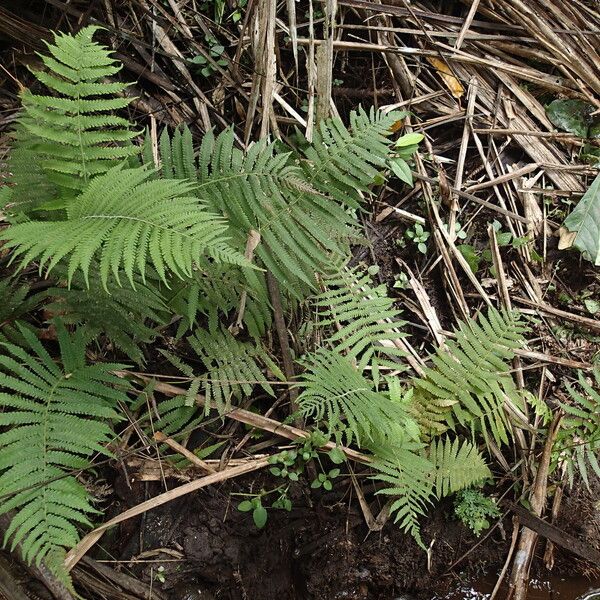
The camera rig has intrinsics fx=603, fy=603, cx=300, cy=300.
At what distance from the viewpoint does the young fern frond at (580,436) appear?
8.79ft

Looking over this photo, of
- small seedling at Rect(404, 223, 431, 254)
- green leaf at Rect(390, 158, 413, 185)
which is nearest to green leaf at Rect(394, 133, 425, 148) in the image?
green leaf at Rect(390, 158, 413, 185)

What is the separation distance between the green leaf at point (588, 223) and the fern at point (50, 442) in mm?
2364

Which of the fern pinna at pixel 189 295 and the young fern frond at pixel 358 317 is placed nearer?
the fern pinna at pixel 189 295

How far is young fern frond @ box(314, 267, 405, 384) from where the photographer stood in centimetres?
254

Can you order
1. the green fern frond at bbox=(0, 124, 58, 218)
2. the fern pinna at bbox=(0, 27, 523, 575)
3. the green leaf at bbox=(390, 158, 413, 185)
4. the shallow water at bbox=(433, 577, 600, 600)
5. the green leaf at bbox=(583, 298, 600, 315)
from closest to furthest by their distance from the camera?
the fern pinna at bbox=(0, 27, 523, 575)
the green fern frond at bbox=(0, 124, 58, 218)
the shallow water at bbox=(433, 577, 600, 600)
the green leaf at bbox=(390, 158, 413, 185)
the green leaf at bbox=(583, 298, 600, 315)

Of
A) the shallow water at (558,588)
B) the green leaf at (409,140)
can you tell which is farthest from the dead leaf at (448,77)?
the shallow water at (558,588)

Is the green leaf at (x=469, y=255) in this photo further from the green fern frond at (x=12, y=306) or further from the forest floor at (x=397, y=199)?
the green fern frond at (x=12, y=306)

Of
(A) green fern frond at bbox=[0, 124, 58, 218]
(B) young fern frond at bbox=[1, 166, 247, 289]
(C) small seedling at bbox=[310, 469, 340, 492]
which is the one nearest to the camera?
(B) young fern frond at bbox=[1, 166, 247, 289]

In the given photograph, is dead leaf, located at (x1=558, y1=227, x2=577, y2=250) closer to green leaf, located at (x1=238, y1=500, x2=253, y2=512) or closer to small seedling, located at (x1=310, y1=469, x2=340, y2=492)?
small seedling, located at (x1=310, y1=469, x2=340, y2=492)

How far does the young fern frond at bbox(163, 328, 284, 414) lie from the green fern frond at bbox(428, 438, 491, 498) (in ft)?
2.51

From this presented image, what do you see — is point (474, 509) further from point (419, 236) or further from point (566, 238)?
point (566, 238)

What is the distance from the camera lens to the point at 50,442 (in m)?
2.00

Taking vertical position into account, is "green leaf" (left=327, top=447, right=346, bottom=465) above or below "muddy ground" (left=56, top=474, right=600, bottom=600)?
above

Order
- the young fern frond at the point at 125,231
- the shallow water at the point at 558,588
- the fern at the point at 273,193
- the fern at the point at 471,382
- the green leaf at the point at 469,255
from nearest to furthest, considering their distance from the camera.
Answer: the young fern frond at the point at 125,231 → the fern at the point at 273,193 → the fern at the point at 471,382 → the shallow water at the point at 558,588 → the green leaf at the point at 469,255
